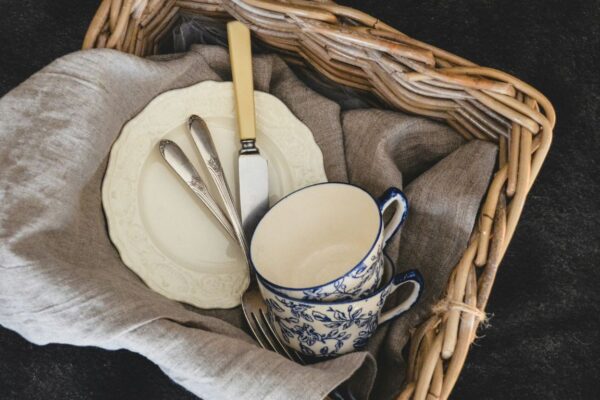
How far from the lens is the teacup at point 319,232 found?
47 cm

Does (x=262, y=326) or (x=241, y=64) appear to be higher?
(x=241, y=64)

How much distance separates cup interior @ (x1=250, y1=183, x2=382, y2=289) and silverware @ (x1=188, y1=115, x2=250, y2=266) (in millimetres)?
18

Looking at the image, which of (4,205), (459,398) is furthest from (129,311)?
(459,398)

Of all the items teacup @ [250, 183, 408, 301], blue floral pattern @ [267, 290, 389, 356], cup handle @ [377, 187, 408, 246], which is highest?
cup handle @ [377, 187, 408, 246]

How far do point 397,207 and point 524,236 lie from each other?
0.67 feet

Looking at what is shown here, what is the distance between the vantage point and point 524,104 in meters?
0.47

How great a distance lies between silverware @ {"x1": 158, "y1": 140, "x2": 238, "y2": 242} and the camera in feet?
1.60

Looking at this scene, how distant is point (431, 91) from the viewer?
488mm

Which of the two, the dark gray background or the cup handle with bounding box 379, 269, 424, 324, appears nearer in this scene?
the cup handle with bounding box 379, 269, 424, 324

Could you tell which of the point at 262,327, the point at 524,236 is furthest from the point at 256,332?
the point at 524,236

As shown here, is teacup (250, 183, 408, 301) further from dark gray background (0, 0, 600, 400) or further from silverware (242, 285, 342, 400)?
dark gray background (0, 0, 600, 400)

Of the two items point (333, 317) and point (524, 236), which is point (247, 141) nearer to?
point (333, 317)

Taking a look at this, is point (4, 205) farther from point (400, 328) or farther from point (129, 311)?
point (400, 328)

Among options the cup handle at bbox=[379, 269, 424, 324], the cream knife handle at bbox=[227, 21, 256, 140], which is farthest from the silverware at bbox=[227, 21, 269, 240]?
the cup handle at bbox=[379, 269, 424, 324]
